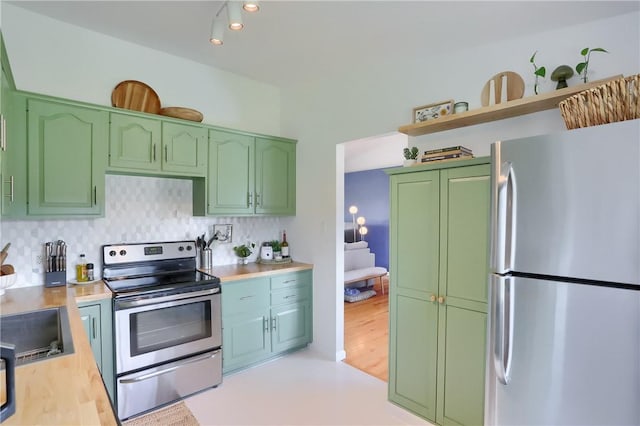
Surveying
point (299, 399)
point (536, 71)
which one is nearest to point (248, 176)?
point (299, 399)

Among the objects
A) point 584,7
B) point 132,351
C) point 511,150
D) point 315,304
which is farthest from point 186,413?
point 584,7

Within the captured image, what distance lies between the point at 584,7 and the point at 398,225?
1614mm

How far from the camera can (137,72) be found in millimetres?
2791

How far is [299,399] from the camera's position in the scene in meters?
2.55

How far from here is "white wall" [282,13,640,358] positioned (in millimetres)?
1974

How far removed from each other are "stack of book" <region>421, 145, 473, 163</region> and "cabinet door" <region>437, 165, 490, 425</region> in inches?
5.7

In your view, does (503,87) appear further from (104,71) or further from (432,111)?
(104,71)

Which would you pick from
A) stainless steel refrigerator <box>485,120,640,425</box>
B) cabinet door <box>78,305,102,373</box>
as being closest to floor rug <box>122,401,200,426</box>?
cabinet door <box>78,305,102,373</box>

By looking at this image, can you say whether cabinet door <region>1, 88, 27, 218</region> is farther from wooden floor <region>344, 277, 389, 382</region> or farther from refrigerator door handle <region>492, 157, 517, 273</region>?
wooden floor <region>344, 277, 389, 382</region>

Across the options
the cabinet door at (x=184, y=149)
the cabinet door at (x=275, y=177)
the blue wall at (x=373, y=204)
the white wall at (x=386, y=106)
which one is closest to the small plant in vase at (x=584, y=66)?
the white wall at (x=386, y=106)

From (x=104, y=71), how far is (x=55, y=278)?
5.34 feet

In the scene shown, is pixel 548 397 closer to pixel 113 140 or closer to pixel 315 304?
pixel 315 304

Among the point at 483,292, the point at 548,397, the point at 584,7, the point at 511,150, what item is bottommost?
the point at 548,397

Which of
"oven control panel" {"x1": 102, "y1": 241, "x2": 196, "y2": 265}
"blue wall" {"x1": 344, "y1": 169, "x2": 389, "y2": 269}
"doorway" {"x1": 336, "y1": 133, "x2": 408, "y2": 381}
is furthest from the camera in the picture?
"blue wall" {"x1": 344, "y1": 169, "x2": 389, "y2": 269}
